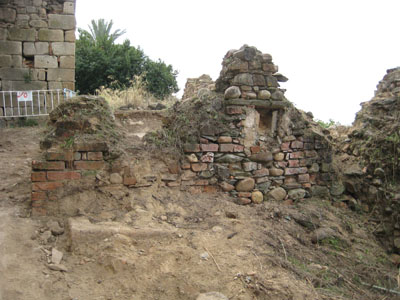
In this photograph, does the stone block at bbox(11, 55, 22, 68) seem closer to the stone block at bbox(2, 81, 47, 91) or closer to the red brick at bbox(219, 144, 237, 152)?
the stone block at bbox(2, 81, 47, 91)

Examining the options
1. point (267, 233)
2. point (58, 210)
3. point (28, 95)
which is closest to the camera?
point (58, 210)

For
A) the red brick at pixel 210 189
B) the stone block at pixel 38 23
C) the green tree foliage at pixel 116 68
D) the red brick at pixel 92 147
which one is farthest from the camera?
the green tree foliage at pixel 116 68

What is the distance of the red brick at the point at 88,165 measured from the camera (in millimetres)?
3066

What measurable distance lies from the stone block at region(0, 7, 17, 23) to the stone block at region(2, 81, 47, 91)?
1.68m

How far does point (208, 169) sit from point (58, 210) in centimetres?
169

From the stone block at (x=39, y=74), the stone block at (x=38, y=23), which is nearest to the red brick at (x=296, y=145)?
the stone block at (x=39, y=74)

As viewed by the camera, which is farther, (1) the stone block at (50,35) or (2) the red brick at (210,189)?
(1) the stone block at (50,35)

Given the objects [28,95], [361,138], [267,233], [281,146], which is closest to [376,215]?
[361,138]

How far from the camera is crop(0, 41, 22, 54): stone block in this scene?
8.46m

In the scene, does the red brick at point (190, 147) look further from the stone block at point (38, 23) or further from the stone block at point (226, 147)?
the stone block at point (38, 23)

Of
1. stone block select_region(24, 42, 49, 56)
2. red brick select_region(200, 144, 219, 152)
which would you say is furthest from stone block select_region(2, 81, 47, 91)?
red brick select_region(200, 144, 219, 152)

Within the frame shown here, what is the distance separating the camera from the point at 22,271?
229 centimetres

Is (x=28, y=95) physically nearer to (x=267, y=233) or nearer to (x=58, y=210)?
(x=58, y=210)

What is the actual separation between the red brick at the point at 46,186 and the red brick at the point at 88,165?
0.23 meters
